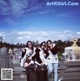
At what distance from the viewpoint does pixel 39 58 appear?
5.21 metres

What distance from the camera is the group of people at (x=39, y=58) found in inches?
205

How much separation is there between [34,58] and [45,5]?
573mm

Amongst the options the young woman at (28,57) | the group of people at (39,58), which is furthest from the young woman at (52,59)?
the young woman at (28,57)

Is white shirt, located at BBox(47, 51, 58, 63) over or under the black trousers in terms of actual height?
over

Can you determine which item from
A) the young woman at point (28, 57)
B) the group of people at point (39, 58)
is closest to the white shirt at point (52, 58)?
the group of people at point (39, 58)

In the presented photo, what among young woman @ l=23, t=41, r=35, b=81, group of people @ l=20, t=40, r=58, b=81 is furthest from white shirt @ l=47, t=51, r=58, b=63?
young woman @ l=23, t=41, r=35, b=81

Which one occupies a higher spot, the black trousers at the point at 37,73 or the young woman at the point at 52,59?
the young woman at the point at 52,59

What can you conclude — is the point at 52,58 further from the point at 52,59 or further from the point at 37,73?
the point at 37,73

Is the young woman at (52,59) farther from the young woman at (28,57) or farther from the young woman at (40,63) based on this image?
the young woman at (28,57)

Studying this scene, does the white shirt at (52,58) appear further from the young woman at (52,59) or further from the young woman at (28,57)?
the young woman at (28,57)

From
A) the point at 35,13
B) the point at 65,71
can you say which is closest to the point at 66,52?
the point at 65,71

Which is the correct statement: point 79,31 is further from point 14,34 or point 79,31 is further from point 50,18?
point 14,34

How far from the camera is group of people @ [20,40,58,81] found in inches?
205

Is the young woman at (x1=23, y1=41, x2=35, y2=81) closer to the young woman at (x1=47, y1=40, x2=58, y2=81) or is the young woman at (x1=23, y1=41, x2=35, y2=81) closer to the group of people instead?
the group of people
